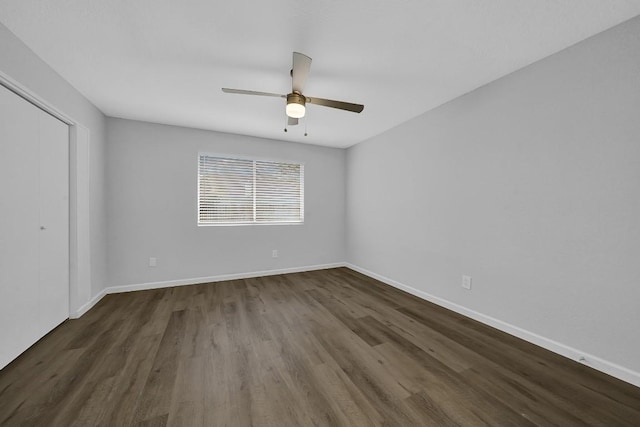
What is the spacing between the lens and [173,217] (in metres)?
3.42

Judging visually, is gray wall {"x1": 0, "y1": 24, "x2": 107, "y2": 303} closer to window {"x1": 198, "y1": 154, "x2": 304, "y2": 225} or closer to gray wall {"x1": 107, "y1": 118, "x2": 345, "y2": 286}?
gray wall {"x1": 107, "y1": 118, "x2": 345, "y2": 286}

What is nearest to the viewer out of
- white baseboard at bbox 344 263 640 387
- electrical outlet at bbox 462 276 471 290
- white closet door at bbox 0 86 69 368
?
white baseboard at bbox 344 263 640 387

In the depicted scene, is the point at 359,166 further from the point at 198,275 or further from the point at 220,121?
the point at 198,275

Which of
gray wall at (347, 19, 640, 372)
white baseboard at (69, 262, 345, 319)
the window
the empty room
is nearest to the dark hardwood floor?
the empty room

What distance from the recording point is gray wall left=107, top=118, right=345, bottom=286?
3162 millimetres

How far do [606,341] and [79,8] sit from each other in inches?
160

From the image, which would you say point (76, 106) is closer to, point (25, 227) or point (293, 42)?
point (25, 227)

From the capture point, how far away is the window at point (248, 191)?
3672 millimetres

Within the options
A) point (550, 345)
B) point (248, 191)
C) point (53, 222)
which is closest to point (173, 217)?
point (248, 191)

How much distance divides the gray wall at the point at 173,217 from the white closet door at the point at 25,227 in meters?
0.95

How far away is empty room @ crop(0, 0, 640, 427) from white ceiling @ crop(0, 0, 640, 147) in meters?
0.02

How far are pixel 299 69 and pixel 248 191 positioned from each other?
8.37 feet

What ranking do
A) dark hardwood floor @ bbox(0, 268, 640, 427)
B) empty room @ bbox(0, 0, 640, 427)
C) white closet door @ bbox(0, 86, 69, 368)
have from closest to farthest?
1. dark hardwood floor @ bbox(0, 268, 640, 427)
2. empty room @ bbox(0, 0, 640, 427)
3. white closet door @ bbox(0, 86, 69, 368)

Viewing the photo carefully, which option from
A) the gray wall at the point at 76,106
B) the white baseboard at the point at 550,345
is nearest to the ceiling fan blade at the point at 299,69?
the gray wall at the point at 76,106
